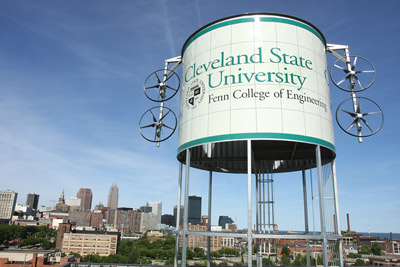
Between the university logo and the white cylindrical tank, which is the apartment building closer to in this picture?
the white cylindrical tank

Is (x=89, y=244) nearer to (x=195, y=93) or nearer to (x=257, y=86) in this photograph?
(x=195, y=93)

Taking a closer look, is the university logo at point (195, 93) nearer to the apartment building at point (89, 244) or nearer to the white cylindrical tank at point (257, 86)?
the white cylindrical tank at point (257, 86)

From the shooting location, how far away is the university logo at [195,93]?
14.0 m

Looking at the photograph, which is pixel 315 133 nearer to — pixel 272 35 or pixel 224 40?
pixel 272 35

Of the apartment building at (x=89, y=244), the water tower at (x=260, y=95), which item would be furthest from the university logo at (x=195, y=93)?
the apartment building at (x=89, y=244)

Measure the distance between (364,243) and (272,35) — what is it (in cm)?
19402

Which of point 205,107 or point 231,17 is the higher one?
point 231,17

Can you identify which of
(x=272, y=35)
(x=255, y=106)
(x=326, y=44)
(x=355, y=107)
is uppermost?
(x=326, y=44)

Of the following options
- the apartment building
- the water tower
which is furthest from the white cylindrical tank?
the apartment building

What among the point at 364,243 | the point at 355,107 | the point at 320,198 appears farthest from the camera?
the point at 364,243

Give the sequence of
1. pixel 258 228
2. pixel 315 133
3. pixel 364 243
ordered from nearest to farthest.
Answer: pixel 315 133
pixel 258 228
pixel 364 243

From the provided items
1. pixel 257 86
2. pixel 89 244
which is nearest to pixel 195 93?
pixel 257 86

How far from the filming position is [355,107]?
1555 centimetres

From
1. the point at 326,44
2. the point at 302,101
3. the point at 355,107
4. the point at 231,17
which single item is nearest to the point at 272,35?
the point at 231,17
